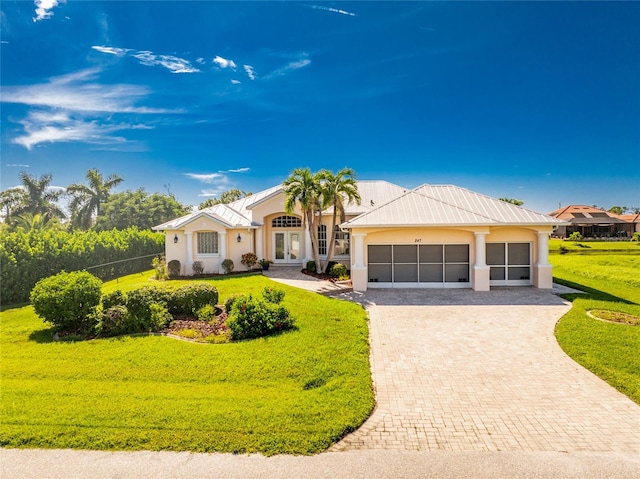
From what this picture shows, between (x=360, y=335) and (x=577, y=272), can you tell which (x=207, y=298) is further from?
(x=577, y=272)

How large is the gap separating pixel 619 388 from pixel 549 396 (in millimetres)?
1666

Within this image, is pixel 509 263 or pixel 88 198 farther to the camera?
pixel 88 198

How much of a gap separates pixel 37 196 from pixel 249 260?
3587 cm

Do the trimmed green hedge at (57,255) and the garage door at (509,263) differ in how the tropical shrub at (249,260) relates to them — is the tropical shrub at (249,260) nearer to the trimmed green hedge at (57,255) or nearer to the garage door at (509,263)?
the trimmed green hedge at (57,255)

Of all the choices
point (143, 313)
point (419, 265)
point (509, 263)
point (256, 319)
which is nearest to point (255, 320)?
point (256, 319)

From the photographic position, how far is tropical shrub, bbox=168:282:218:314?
11750 millimetres

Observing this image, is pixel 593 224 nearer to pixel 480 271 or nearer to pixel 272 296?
pixel 480 271

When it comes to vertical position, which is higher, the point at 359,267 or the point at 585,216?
the point at 585,216

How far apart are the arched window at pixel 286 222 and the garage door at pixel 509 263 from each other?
12.8m

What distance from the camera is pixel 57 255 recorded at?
20328 millimetres

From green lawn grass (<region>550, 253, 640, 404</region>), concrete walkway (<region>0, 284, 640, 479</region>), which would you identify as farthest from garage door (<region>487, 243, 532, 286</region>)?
concrete walkway (<region>0, 284, 640, 479</region>)

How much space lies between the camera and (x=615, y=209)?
85688 mm

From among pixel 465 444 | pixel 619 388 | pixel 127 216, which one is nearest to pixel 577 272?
pixel 619 388

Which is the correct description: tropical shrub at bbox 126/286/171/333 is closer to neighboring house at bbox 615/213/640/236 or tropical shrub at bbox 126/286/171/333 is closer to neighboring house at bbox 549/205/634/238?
neighboring house at bbox 549/205/634/238
